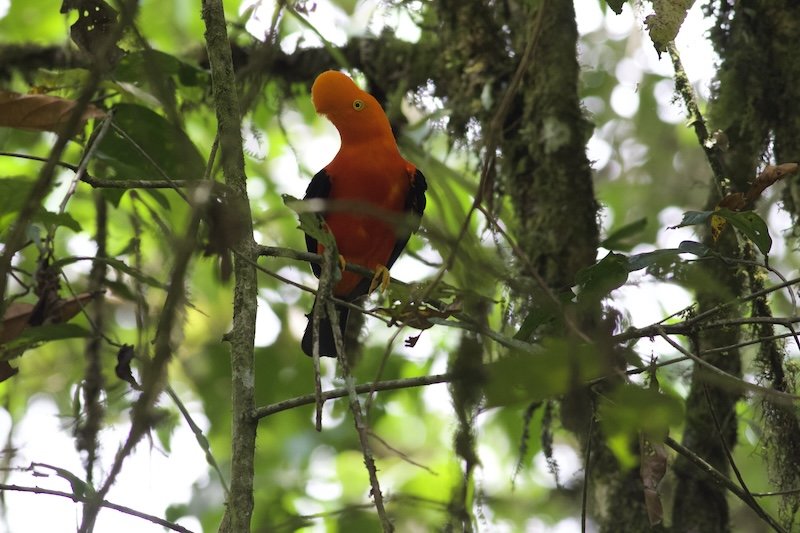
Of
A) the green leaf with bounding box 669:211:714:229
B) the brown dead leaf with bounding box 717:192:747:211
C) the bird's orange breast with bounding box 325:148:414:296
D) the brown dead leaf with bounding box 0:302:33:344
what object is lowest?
the green leaf with bounding box 669:211:714:229

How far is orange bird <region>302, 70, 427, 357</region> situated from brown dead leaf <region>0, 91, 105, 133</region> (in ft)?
3.49

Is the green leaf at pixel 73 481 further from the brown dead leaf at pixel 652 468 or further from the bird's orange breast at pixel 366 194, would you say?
the bird's orange breast at pixel 366 194

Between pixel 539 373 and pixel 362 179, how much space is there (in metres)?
2.67

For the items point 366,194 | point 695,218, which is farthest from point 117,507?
point 366,194

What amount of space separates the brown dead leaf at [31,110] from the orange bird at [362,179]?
1.06m

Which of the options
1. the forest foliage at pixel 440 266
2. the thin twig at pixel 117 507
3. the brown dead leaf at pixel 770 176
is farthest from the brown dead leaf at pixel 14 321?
the brown dead leaf at pixel 770 176

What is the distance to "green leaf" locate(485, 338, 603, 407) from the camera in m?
1.04

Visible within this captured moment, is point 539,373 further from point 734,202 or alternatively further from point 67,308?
point 67,308

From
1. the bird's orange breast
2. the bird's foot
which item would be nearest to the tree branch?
the bird's foot

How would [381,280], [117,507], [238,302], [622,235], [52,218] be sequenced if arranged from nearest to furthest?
1. [117,507]
2. [238,302]
3. [52,218]
4. [622,235]
5. [381,280]

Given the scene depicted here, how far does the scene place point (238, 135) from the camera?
1628 mm

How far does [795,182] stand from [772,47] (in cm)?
46

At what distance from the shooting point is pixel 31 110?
2781mm

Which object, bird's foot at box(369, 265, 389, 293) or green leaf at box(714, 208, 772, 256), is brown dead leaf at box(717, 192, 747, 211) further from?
bird's foot at box(369, 265, 389, 293)
